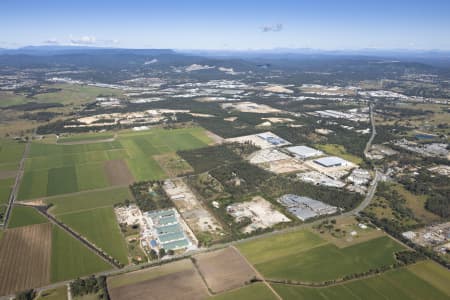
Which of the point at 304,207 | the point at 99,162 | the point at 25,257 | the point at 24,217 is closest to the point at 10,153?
the point at 99,162

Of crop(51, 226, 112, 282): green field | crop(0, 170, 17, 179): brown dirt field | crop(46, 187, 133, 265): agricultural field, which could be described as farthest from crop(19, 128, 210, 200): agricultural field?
crop(51, 226, 112, 282): green field

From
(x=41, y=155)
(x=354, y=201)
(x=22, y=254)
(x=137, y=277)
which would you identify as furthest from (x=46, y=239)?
(x=354, y=201)

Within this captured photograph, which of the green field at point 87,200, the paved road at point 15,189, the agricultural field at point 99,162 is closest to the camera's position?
the paved road at point 15,189

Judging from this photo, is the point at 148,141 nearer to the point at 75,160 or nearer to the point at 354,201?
the point at 75,160

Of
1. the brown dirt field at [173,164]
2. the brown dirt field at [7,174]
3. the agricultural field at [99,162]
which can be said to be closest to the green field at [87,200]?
the agricultural field at [99,162]

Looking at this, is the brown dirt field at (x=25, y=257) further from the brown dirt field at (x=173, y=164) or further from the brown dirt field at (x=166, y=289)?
the brown dirt field at (x=173, y=164)

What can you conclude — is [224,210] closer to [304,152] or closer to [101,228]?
[101,228]

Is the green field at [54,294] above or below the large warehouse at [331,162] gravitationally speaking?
below
